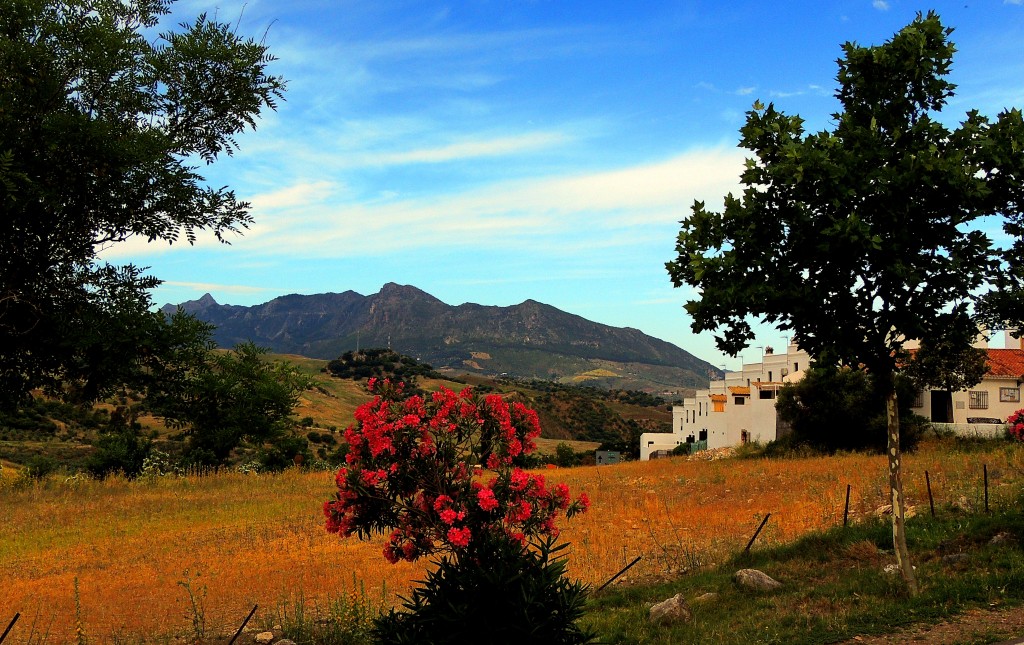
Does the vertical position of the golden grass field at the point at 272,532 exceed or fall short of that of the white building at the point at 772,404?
it falls short

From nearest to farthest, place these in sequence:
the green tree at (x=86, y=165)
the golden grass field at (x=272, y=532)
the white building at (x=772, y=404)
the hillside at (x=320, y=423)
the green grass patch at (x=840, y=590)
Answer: the green tree at (x=86, y=165) → the green grass patch at (x=840, y=590) → the golden grass field at (x=272, y=532) → the hillside at (x=320, y=423) → the white building at (x=772, y=404)

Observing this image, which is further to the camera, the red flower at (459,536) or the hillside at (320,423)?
the hillside at (320,423)

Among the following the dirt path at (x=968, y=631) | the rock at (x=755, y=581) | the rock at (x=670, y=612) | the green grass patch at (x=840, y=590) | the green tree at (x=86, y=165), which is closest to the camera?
the green tree at (x=86, y=165)

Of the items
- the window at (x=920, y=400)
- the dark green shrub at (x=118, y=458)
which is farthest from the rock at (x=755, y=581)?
the window at (x=920, y=400)

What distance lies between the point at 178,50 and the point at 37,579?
15.3m

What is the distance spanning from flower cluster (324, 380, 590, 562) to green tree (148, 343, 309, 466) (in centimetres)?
100

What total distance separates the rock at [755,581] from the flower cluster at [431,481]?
19.7 feet

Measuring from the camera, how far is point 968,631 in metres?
10.2

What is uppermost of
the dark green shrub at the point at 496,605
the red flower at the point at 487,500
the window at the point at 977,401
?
the window at the point at 977,401

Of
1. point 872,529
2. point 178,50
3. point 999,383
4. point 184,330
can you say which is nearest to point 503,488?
point 184,330

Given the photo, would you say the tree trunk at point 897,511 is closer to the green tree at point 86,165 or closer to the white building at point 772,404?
the white building at point 772,404

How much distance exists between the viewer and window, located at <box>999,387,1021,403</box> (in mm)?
44688

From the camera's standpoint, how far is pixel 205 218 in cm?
844

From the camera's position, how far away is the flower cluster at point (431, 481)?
27.4 feet
